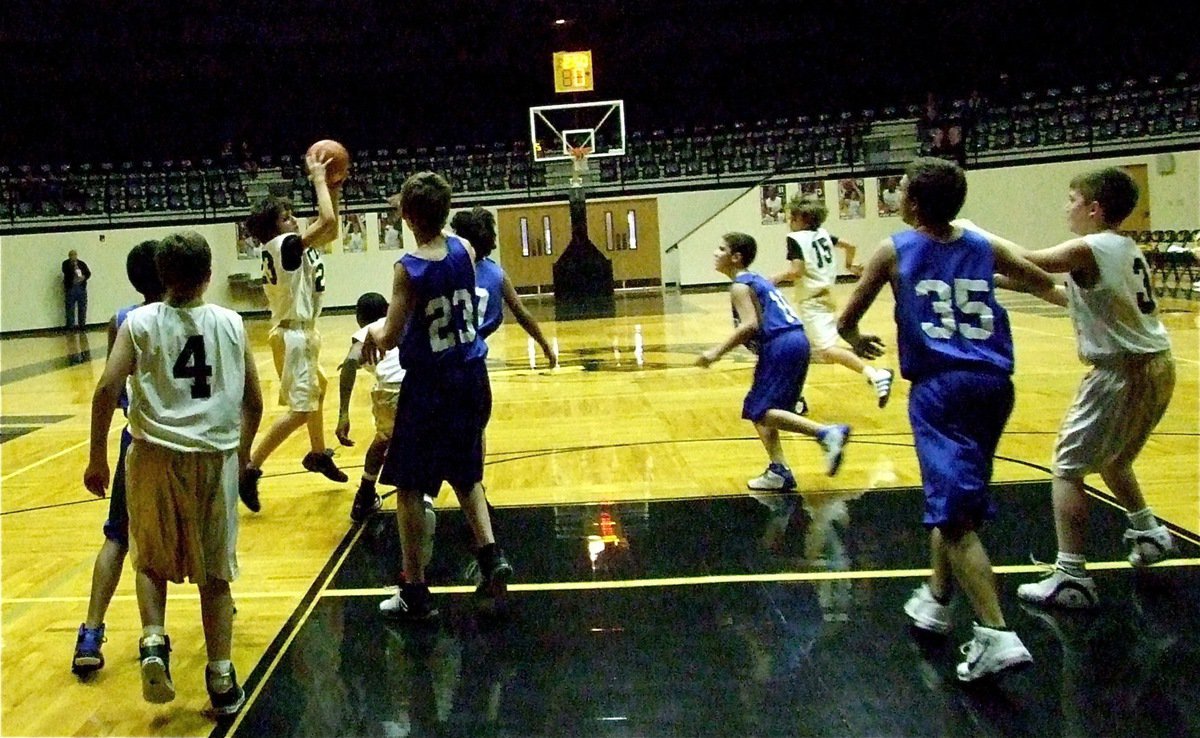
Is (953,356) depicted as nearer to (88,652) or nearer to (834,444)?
(834,444)

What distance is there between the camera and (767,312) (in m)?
5.03

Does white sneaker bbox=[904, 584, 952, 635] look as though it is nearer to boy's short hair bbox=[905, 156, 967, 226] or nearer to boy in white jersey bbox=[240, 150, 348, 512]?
boy's short hair bbox=[905, 156, 967, 226]

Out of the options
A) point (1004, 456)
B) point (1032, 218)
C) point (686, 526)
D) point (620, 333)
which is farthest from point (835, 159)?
point (686, 526)

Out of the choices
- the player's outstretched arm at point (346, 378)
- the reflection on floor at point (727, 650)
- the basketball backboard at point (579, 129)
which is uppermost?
the basketball backboard at point (579, 129)

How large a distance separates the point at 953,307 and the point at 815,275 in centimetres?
421

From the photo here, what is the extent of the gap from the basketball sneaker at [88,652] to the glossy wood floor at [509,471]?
43 mm

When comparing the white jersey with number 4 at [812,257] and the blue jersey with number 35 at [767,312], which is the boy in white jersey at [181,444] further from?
the white jersey with number 4 at [812,257]

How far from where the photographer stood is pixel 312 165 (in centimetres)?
387

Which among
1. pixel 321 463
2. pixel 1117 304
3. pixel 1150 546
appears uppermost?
pixel 1117 304

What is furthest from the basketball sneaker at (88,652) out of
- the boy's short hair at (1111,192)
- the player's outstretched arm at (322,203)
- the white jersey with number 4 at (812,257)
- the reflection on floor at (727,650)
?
the white jersey with number 4 at (812,257)

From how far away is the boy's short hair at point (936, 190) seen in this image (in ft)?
9.23

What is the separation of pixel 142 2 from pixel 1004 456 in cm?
2023

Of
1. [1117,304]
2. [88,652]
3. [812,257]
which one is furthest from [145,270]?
[812,257]

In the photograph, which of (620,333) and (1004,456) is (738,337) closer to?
(1004,456)
